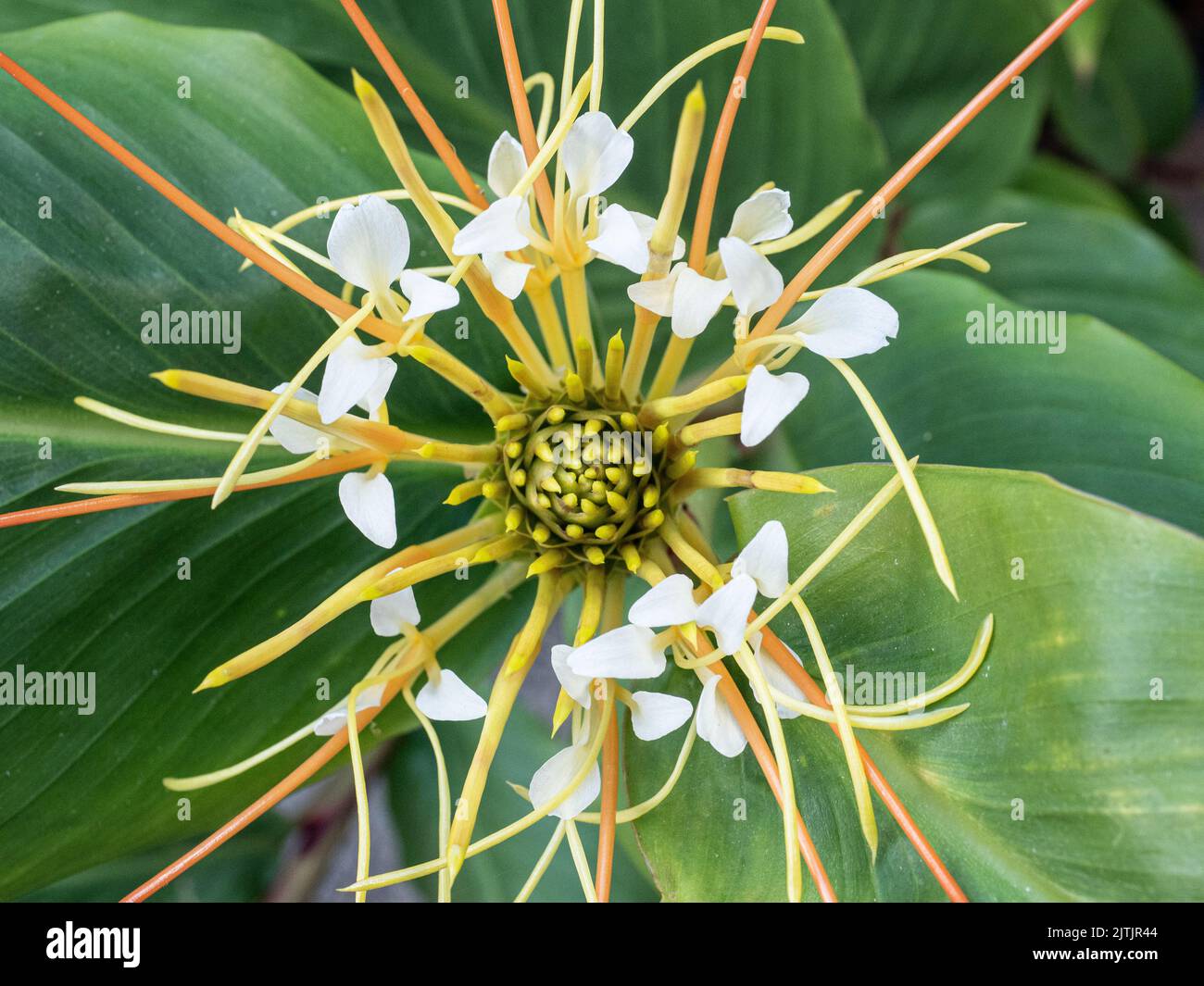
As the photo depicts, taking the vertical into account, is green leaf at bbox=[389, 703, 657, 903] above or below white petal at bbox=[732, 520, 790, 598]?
below

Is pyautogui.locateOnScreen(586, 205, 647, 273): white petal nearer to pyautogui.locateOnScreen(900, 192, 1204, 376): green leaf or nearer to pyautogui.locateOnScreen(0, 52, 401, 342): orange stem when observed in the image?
pyautogui.locateOnScreen(0, 52, 401, 342): orange stem

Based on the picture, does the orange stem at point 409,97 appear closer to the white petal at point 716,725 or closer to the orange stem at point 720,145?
the orange stem at point 720,145

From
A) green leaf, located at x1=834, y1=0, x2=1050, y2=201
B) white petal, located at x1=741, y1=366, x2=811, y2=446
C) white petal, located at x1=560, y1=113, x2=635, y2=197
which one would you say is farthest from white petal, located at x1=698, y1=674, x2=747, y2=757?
green leaf, located at x1=834, y1=0, x2=1050, y2=201

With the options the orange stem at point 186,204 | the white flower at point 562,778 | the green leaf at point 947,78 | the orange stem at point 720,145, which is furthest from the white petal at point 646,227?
the green leaf at point 947,78

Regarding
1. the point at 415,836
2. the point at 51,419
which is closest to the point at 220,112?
the point at 51,419

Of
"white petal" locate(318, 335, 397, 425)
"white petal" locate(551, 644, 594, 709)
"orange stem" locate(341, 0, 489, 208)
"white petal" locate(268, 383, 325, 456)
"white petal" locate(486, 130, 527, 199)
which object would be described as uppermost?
"orange stem" locate(341, 0, 489, 208)

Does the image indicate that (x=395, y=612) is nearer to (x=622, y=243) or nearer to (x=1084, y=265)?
(x=622, y=243)
